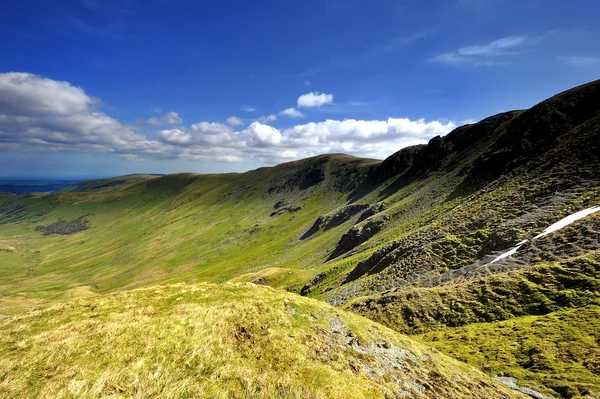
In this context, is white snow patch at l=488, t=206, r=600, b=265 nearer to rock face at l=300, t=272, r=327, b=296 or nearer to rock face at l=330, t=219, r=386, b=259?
rock face at l=300, t=272, r=327, b=296

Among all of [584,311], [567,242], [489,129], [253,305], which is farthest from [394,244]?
[489,129]

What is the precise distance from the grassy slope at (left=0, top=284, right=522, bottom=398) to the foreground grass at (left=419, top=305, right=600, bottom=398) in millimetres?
3548

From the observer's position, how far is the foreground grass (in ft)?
65.4

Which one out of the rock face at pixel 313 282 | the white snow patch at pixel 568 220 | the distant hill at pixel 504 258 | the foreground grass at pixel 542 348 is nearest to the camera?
the foreground grass at pixel 542 348

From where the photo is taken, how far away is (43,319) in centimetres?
1973

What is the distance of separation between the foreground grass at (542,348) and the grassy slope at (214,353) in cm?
355

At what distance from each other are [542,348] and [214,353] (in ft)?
83.8

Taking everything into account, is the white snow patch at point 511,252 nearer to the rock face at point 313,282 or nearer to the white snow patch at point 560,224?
the white snow patch at point 560,224

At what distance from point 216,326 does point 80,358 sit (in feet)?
23.4

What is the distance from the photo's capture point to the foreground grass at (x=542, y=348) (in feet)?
65.4

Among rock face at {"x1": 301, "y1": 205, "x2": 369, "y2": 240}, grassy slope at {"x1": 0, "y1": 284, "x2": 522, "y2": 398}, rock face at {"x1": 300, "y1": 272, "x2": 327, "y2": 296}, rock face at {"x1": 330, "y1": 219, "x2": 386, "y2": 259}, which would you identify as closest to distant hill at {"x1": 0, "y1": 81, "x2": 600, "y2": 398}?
rock face at {"x1": 330, "y1": 219, "x2": 386, "y2": 259}

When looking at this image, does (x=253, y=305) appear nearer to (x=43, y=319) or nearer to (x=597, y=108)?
(x=43, y=319)

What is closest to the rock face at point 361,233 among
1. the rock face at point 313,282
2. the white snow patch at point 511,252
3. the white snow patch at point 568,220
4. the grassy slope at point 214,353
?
the rock face at point 313,282

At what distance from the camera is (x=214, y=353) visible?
53.9 ft
